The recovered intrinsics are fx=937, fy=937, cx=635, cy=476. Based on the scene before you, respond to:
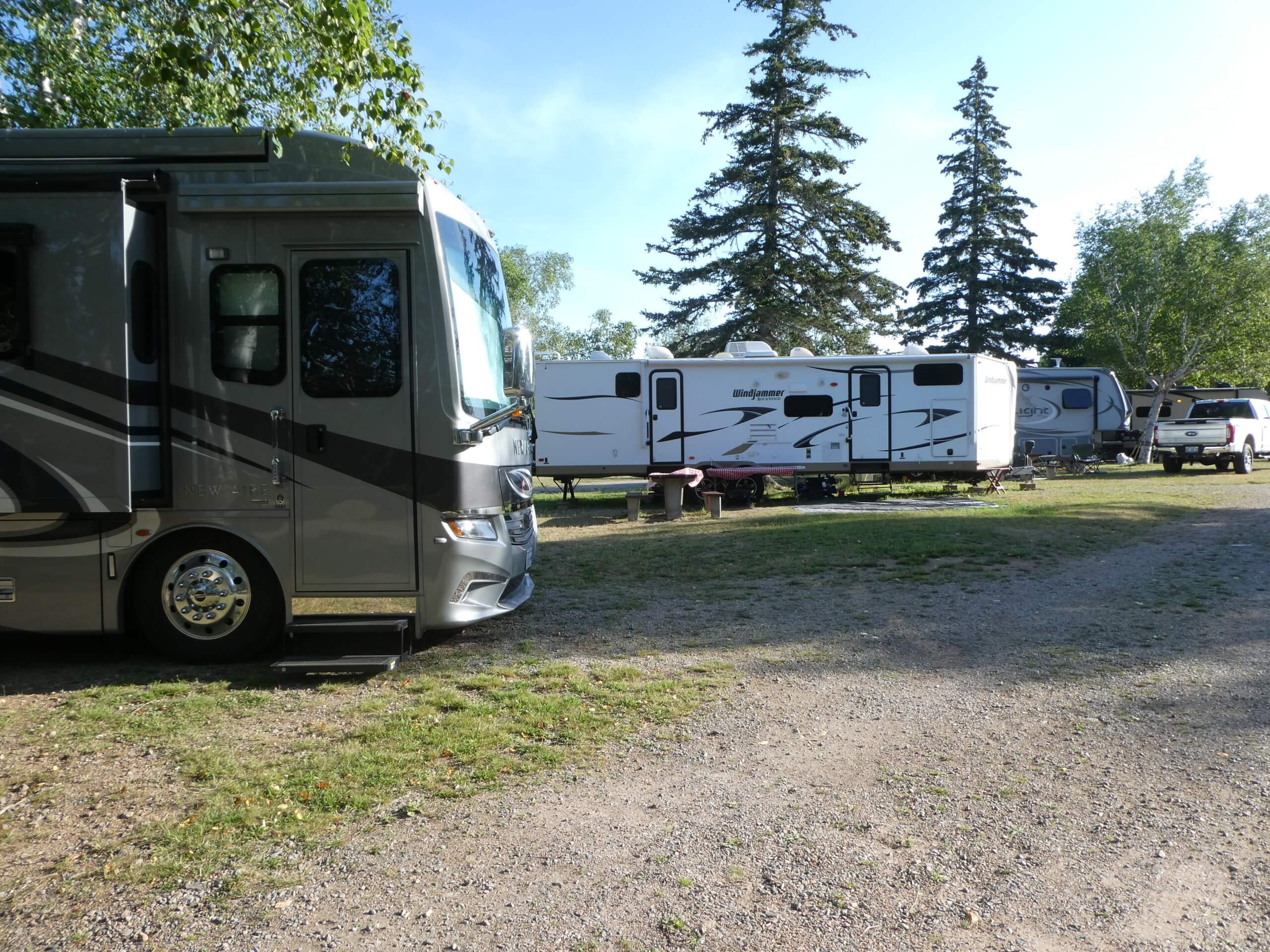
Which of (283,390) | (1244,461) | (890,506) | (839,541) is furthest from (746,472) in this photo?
(1244,461)

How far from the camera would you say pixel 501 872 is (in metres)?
3.25

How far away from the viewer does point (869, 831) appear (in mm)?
3549

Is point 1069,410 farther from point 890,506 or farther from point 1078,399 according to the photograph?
point 890,506

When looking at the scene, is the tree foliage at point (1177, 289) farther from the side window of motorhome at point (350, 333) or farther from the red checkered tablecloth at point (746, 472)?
the side window of motorhome at point (350, 333)

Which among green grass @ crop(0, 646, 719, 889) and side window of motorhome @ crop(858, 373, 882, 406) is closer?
green grass @ crop(0, 646, 719, 889)

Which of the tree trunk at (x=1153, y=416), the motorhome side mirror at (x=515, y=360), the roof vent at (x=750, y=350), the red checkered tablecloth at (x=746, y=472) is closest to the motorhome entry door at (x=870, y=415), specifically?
the red checkered tablecloth at (x=746, y=472)

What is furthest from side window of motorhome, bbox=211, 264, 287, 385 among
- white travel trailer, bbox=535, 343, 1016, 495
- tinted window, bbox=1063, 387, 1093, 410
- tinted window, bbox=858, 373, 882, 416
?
tinted window, bbox=1063, 387, 1093, 410

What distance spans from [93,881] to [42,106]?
33.1 feet

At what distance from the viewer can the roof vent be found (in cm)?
1820

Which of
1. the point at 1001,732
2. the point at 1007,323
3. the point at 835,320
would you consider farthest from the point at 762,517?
the point at 1007,323

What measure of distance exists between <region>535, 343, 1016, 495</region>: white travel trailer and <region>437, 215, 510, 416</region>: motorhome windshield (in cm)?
1081

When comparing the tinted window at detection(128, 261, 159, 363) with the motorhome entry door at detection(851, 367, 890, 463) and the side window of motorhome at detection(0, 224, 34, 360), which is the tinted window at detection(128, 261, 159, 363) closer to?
the side window of motorhome at detection(0, 224, 34, 360)

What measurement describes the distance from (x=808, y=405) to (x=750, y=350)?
1.62m

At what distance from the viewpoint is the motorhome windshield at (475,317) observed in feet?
19.3
